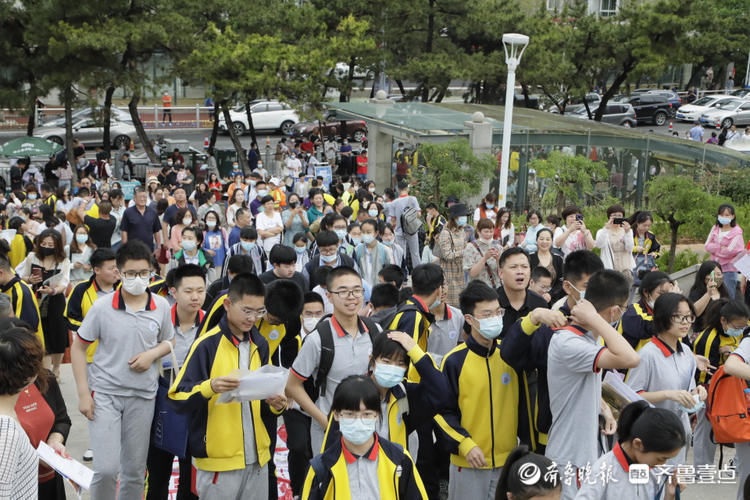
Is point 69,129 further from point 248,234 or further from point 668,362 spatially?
point 668,362

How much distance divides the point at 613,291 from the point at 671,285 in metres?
2.62

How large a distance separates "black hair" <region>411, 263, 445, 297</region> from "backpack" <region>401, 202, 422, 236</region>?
7347 mm

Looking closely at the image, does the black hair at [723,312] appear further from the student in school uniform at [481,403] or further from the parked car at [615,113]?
the parked car at [615,113]

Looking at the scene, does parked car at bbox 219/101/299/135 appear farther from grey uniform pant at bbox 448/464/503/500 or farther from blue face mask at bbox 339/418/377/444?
blue face mask at bbox 339/418/377/444

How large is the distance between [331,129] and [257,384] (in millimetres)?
29057

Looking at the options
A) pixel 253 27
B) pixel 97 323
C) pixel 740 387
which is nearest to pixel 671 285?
pixel 740 387

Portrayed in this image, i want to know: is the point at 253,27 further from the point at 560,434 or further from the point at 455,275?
the point at 560,434

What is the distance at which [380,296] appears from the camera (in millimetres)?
6941

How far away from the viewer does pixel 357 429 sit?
409 cm

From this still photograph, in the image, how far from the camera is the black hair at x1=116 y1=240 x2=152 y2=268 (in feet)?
19.2

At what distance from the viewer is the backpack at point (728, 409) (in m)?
5.94

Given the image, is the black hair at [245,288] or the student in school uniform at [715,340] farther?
the student in school uniform at [715,340]

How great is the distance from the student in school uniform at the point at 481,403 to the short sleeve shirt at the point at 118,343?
2.05m

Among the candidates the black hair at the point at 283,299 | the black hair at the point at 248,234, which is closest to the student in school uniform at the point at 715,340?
the black hair at the point at 283,299
